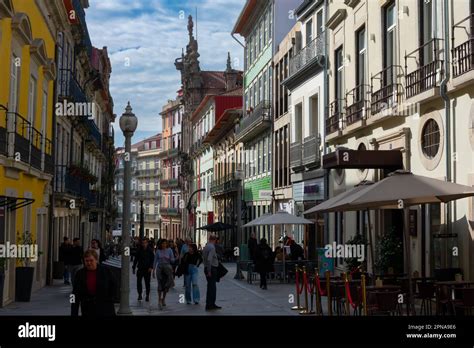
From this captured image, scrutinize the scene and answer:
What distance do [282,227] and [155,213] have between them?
64718 millimetres

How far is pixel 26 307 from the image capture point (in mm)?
17469

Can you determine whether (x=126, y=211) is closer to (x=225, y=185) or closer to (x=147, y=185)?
(x=225, y=185)

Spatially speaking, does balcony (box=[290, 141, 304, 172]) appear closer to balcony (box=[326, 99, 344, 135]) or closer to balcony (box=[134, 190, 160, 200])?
balcony (box=[326, 99, 344, 135])

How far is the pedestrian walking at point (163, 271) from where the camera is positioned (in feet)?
57.0

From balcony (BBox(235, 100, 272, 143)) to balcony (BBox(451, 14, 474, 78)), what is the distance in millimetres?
24107

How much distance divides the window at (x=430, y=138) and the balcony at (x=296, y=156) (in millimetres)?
13329

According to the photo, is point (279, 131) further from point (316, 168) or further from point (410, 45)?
point (410, 45)

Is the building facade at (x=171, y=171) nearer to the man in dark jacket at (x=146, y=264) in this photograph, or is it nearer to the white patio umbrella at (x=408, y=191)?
the man in dark jacket at (x=146, y=264)

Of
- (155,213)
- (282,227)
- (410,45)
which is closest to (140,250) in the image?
(410,45)

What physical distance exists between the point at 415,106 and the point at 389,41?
3.44 m

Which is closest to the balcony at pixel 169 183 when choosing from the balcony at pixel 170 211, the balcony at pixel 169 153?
the balcony at pixel 170 211

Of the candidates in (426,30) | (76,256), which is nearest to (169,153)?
(76,256)

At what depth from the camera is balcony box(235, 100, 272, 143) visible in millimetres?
39000

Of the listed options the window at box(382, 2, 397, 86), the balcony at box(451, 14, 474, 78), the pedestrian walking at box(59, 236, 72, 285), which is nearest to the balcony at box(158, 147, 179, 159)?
the pedestrian walking at box(59, 236, 72, 285)
